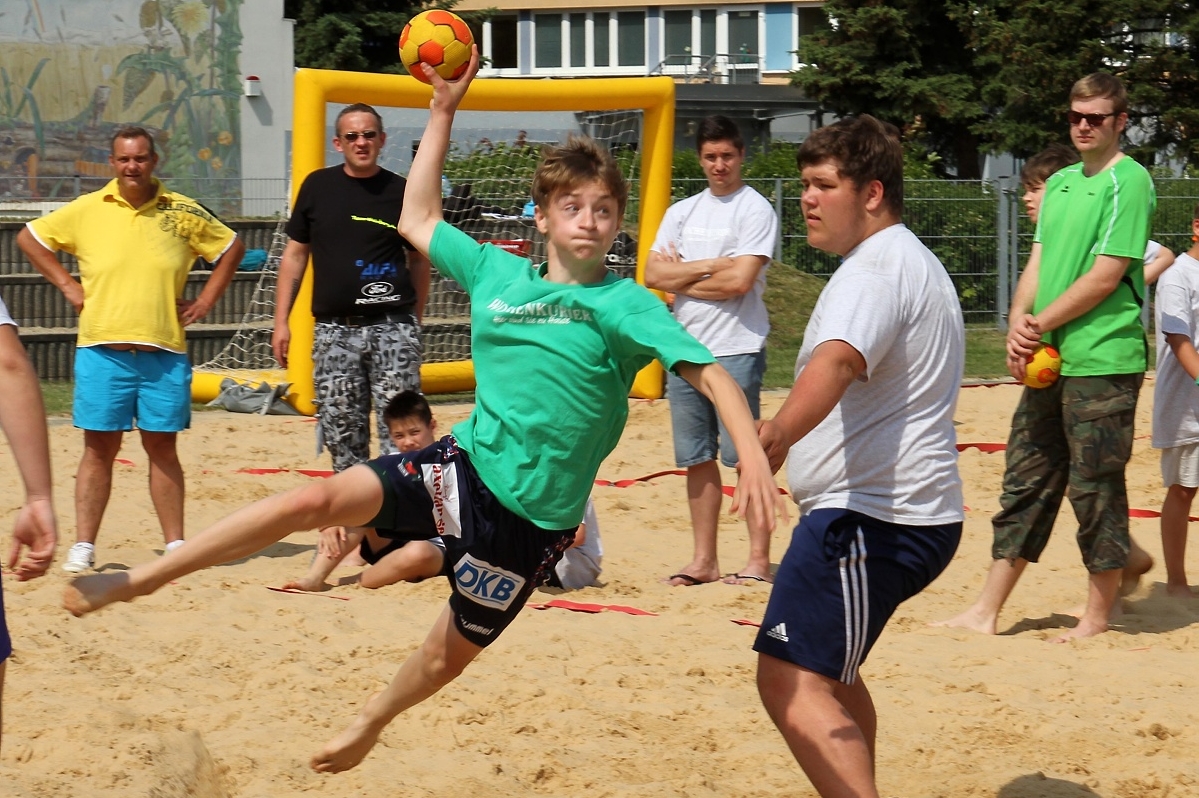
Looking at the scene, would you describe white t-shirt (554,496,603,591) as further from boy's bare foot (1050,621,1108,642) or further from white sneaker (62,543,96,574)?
white sneaker (62,543,96,574)

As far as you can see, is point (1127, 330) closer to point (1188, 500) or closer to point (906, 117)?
point (1188, 500)

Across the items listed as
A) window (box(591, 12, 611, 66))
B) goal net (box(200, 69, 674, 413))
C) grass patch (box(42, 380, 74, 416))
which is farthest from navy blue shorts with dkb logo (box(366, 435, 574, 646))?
window (box(591, 12, 611, 66))

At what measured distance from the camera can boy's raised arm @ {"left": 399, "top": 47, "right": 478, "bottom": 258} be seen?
410 centimetres

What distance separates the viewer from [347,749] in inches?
165

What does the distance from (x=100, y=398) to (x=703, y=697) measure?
3.50 meters

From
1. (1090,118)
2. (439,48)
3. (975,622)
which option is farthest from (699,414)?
(439,48)

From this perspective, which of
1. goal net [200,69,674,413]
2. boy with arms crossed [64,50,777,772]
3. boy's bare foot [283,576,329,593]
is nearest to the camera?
boy with arms crossed [64,50,777,772]

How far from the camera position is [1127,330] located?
5785 millimetres

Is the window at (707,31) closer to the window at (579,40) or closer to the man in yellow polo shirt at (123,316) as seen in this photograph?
the window at (579,40)


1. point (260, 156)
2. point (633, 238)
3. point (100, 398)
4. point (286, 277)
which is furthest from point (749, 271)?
point (260, 156)

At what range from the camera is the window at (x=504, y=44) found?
5278 cm

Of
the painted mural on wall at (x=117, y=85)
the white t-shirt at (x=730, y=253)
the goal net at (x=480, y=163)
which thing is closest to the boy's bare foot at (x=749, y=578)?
the white t-shirt at (x=730, y=253)

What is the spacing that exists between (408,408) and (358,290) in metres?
0.71

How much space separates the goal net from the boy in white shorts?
574 cm
